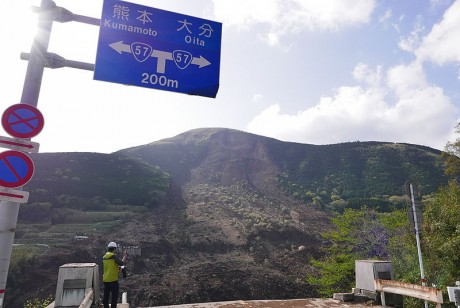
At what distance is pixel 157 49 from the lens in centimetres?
471

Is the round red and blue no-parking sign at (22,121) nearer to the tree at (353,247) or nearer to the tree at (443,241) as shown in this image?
the tree at (443,241)

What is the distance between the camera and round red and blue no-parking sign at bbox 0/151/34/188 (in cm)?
299

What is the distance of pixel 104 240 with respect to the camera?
30.7m

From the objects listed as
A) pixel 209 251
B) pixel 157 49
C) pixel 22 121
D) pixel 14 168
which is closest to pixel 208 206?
pixel 209 251

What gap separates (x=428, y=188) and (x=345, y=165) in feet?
61.6

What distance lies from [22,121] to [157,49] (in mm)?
2156

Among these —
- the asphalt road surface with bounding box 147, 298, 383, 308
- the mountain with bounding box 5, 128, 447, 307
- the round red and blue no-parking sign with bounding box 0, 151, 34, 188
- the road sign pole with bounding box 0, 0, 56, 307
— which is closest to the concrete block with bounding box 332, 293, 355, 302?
the asphalt road surface with bounding box 147, 298, 383, 308

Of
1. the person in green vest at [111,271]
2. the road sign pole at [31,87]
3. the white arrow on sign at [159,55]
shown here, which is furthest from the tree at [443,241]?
the road sign pole at [31,87]

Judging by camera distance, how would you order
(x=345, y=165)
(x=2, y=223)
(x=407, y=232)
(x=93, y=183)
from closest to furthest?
(x=2, y=223), (x=407, y=232), (x=93, y=183), (x=345, y=165)

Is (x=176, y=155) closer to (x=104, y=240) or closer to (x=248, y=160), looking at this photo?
(x=248, y=160)

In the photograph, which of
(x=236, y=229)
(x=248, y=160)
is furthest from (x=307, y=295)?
(x=248, y=160)

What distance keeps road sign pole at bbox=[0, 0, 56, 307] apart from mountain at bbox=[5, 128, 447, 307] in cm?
2142

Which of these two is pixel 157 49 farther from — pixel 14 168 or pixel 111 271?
pixel 111 271

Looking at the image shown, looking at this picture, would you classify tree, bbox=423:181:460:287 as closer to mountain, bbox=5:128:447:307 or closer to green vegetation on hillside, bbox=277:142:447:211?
mountain, bbox=5:128:447:307
